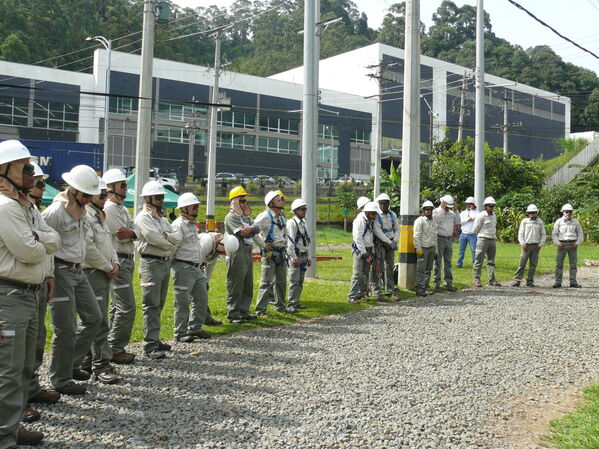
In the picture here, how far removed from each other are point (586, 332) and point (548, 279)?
802cm

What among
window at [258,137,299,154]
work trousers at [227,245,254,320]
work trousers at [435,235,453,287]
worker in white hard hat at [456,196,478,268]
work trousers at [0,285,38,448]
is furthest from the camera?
window at [258,137,299,154]

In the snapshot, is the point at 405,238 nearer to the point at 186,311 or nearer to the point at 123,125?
the point at 186,311

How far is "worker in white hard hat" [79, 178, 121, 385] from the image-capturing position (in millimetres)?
6668

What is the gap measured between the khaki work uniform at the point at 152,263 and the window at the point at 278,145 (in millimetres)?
55889

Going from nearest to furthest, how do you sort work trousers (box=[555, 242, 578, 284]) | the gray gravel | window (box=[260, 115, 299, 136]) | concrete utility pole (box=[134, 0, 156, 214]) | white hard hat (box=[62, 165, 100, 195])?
1. the gray gravel
2. white hard hat (box=[62, 165, 100, 195])
3. work trousers (box=[555, 242, 578, 284])
4. concrete utility pole (box=[134, 0, 156, 214])
5. window (box=[260, 115, 299, 136])

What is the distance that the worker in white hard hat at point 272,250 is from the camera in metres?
10.8

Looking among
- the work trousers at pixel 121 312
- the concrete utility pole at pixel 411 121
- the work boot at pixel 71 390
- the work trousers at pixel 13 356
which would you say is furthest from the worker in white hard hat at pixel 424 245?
the work trousers at pixel 13 356

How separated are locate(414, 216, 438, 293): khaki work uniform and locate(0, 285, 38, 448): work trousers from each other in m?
10.2

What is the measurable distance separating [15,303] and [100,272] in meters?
2.08

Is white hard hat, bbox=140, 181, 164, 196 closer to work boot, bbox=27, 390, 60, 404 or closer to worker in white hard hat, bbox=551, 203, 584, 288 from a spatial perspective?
work boot, bbox=27, 390, 60, 404

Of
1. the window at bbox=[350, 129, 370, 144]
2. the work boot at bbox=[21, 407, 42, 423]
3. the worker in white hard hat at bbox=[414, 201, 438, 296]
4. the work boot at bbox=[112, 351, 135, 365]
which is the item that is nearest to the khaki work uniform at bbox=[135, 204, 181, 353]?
the work boot at bbox=[112, 351, 135, 365]

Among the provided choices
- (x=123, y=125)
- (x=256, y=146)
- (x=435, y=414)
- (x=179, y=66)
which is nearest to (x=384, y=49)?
(x=256, y=146)

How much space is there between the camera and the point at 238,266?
10.2 meters

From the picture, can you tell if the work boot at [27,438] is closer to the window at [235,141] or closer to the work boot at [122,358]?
the work boot at [122,358]
